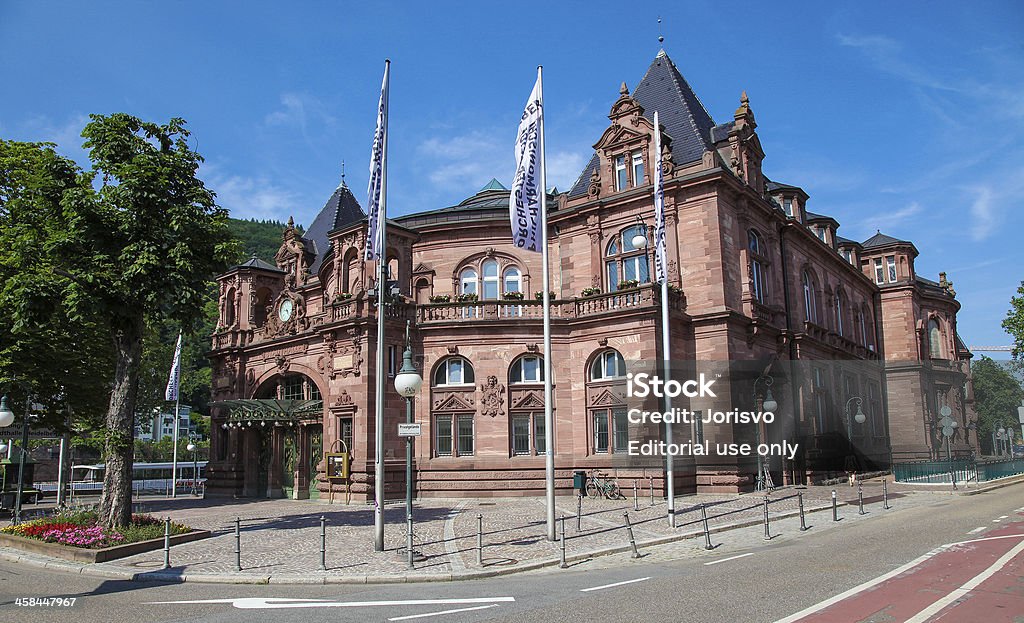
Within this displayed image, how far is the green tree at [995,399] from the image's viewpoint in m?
120

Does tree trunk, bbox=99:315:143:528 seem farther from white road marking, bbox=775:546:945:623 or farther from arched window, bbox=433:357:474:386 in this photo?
white road marking, bbox=775:546:945:623

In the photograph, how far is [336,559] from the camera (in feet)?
52.1

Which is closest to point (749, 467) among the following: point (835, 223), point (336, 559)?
point (336, 559)

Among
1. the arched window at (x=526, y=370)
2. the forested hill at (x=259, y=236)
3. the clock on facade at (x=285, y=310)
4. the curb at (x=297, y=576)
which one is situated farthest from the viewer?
the forested hill at (x=259, y=236)

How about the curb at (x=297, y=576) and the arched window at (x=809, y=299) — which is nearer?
the curb at (x=297, y=576)

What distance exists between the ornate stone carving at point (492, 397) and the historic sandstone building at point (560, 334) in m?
0.06

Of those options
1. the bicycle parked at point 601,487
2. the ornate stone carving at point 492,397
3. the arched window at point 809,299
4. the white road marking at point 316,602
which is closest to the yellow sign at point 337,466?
the ornate stone carving at point 492,397

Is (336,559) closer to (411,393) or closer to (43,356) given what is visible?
(411,393)

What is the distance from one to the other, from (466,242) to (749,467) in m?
16.6

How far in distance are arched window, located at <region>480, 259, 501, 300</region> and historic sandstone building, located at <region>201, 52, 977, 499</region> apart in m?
0.07

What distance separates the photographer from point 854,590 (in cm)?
1092

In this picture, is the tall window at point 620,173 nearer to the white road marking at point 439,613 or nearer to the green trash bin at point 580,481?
the green trash bin at point 580,481

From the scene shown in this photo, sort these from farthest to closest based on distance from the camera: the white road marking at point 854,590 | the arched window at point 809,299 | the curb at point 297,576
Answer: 1. the arched window at point 809,299
2. the curb at point 297,576
3. the white road marking at point 854,590

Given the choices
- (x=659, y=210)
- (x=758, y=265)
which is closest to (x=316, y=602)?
(x=659, y=210)
